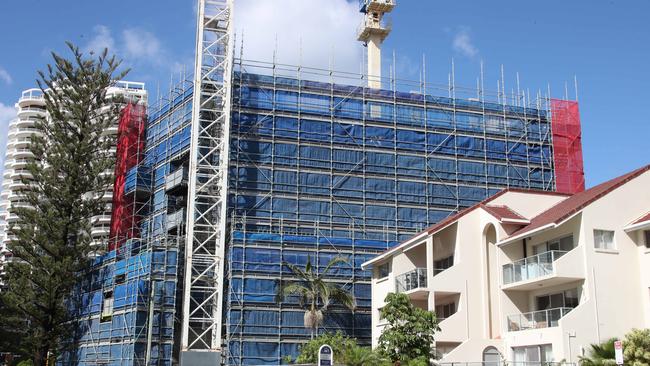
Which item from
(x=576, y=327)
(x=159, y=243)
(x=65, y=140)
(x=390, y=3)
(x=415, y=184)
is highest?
(x=390, y=3)

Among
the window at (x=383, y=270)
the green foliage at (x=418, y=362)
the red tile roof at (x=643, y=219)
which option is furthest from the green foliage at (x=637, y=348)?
the window at (x=383, y=270)

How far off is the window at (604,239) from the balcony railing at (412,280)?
26.8ft

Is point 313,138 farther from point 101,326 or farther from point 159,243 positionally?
point 101,326

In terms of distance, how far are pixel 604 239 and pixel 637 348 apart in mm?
6755

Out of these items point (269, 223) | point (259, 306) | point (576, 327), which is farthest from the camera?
point (269, 223)

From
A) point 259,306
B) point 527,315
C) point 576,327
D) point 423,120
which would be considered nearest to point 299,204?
point 259,306

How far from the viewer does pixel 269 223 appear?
46094 millimetres

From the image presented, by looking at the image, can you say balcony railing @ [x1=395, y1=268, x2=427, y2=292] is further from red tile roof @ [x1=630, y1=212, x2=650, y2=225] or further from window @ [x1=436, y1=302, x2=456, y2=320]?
red tile roof @ [x1=630, y1=212, x2=650, y2=225]

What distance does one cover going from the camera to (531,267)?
32.3 m

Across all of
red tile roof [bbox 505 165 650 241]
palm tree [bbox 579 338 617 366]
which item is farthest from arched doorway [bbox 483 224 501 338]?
palm tree [bbox 579 338 617 366]

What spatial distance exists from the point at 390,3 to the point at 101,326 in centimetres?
3005

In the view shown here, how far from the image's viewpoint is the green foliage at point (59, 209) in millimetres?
49031

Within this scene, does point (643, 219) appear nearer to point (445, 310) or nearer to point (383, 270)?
point (445, 310)

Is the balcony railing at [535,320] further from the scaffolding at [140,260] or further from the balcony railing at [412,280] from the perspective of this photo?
the scaffolding at [140,260]
